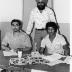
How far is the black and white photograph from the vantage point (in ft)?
5.74

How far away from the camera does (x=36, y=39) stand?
142 inches

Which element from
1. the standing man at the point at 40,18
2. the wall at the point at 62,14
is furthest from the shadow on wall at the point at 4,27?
the wall at the point at 62,14

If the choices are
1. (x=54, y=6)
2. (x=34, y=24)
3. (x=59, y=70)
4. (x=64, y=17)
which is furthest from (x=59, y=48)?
(x=54, y=6)

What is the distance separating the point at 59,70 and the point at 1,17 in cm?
316

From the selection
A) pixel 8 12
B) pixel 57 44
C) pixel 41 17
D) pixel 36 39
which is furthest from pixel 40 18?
pixel 8 12

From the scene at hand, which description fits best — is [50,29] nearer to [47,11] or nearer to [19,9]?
[47,11]

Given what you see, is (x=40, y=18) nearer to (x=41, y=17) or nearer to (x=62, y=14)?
(x=41, y=17)

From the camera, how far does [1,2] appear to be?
4.40 meters

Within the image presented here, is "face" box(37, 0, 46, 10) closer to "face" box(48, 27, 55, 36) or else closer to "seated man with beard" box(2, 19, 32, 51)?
"seated man with beard" box(2, 19, 32, 51)

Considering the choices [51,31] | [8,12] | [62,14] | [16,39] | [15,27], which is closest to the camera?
[51,31]

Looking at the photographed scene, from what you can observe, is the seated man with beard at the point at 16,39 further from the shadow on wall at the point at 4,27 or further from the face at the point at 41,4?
the shadow on wall at the point at 4,27

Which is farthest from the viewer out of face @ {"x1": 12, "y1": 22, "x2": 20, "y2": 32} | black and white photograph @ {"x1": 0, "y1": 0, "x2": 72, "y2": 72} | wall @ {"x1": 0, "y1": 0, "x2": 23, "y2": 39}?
wall @ {"x1": 0, "y1": 0, "x2": 23, "y2": 39}

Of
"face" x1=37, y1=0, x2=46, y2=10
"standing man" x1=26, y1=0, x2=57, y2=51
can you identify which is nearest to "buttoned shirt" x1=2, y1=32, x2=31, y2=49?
"standing man" x1=26, y1=0, x2=57, y2=51

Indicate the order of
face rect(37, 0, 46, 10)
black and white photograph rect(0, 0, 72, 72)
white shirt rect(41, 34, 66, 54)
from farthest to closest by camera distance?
face rect(37, 0, 46, 10) < white shirt rect(41, 34, 66, 54) < black and white photograph rect(0, 0, 72, 72)
